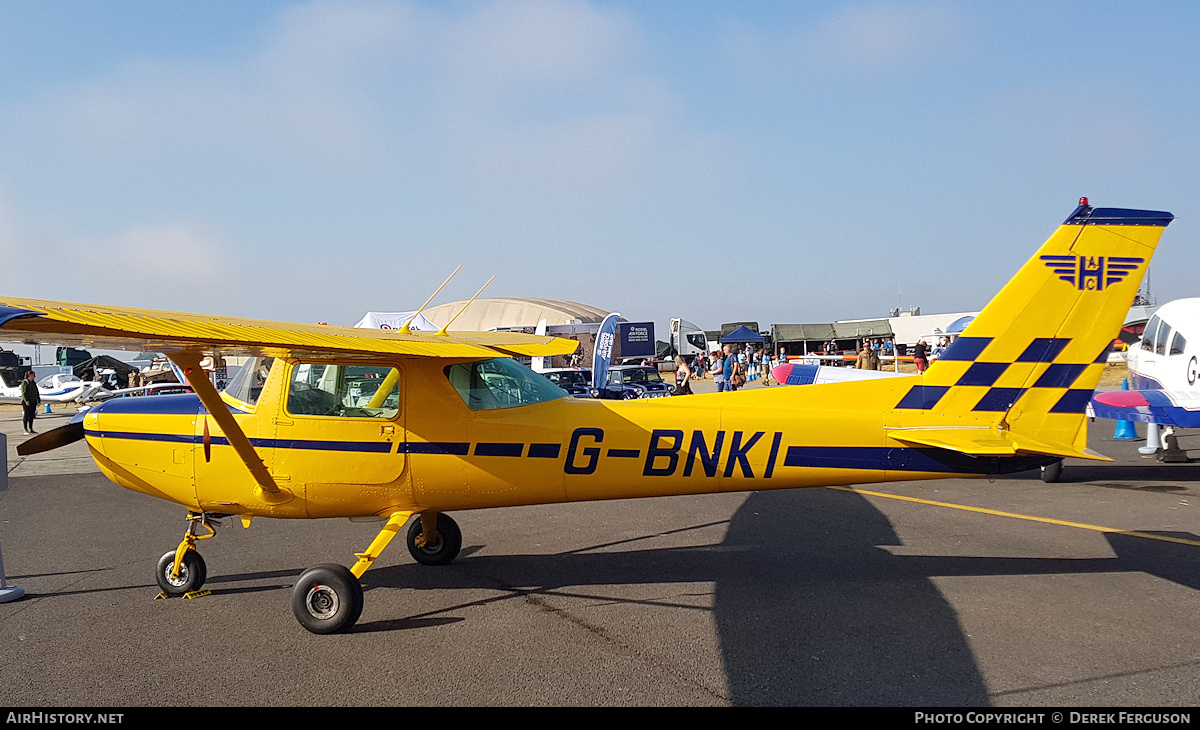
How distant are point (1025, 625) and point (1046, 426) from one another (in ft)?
4.81

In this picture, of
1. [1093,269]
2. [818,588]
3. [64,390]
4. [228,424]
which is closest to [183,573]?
[228,424]

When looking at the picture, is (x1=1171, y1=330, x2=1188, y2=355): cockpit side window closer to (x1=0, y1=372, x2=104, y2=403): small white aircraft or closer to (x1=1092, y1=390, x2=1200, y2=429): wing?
(x1=1092, y1=390, x2=1200, y2=429): wing

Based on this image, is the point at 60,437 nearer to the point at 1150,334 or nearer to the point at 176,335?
the point at 176,335

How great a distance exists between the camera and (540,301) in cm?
9050

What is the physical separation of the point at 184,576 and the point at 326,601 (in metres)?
1.60

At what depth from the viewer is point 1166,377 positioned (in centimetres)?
1125

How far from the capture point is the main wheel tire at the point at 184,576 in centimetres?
584

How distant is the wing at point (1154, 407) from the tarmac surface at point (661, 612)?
172cm

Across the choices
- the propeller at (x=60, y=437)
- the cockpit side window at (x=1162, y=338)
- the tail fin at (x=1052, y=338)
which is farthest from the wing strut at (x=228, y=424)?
the cockpit side window at (x=1162, y=338)

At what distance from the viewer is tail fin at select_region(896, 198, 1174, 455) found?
5.29m

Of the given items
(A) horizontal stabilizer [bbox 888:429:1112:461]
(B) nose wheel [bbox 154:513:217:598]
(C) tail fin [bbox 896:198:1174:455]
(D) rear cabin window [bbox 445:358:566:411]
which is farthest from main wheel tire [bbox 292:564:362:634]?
(C) tail fin [bbox 896:198:1174:455]

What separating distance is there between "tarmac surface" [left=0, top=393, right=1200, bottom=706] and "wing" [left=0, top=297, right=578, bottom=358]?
6.09 ft

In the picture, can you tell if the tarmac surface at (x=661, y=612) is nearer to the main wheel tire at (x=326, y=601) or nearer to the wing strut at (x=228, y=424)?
the main wheel tire at (x=326, y=601)

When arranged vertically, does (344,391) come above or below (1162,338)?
below
